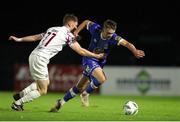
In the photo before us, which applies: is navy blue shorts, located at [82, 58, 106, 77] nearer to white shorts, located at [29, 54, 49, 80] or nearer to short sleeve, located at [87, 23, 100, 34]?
short sleeve, located at [87, 23, 100, 34]

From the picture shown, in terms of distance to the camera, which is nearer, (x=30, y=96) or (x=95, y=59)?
(x=30, y=96)

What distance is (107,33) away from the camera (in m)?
12.5

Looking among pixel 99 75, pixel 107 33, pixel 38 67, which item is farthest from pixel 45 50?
pixel 99 75

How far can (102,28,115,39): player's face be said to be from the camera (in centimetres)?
1234

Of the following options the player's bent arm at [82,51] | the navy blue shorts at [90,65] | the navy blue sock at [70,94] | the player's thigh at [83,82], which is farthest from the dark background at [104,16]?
the player's bent arm at [82,51]

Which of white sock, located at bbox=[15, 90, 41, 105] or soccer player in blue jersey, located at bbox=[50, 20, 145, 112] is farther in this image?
soccer player in blue jersey, located at bbox=[50, 20, 145, 112]

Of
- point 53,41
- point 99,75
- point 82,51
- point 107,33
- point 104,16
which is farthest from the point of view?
point 104,16

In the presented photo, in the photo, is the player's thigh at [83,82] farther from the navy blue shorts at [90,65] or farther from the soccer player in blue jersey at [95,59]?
the navy blue shorts at [90,65]

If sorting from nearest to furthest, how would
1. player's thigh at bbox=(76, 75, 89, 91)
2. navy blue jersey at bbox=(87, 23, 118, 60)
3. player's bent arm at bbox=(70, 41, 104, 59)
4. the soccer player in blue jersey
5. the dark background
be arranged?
player's bent arm at bbox=(70, 41, 104, 59), the soccer player in blue jersey, navy blue jersey at bbox=(87, 23, 118, 60), player's thigh at bbox=(76, 75, 89, 91), the dark background

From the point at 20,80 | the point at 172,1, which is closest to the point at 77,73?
the point at 20,80

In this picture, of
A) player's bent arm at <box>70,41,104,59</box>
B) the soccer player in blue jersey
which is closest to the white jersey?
player's bent arm at <box>70,41,104,59</box>

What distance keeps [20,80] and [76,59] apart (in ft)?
7.42

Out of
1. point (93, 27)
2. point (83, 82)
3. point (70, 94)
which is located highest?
point (93, 27)

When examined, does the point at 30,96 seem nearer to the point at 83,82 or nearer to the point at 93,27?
the point at 83,82
